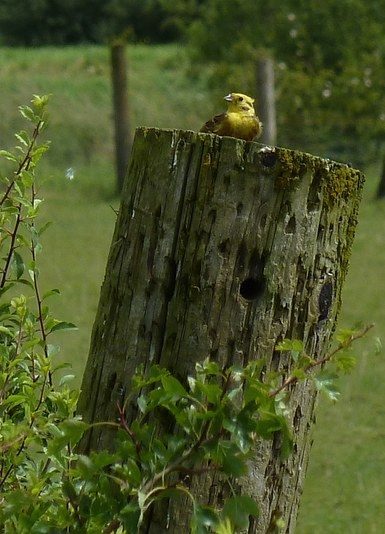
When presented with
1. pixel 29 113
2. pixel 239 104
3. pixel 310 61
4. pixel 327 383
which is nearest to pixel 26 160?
pixel 29 113

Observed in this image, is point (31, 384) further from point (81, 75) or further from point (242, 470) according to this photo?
point (81, 75)

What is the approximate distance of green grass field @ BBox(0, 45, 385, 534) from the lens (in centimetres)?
564

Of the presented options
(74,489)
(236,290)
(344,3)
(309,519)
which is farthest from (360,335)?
(344,3)

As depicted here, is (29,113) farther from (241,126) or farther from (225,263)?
(241,126)

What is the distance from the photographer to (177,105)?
20.8 m

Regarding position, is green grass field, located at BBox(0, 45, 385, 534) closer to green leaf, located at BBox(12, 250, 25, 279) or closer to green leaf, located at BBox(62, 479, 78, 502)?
green leaf, located at BBox(12, 250, 25, 279)

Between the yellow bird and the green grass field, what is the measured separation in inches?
22.6

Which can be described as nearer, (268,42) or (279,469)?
(279,469)

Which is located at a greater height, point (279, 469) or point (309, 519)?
point (279, 469)

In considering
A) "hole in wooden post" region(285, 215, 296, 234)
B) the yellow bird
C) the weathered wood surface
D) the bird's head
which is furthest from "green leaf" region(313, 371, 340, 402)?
the bird's head

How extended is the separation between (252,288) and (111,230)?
10787mm

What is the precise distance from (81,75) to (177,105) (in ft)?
7.61

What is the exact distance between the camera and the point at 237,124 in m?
3.37

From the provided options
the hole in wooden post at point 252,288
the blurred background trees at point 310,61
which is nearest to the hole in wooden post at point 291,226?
the hole in wooden post at point 252,288
